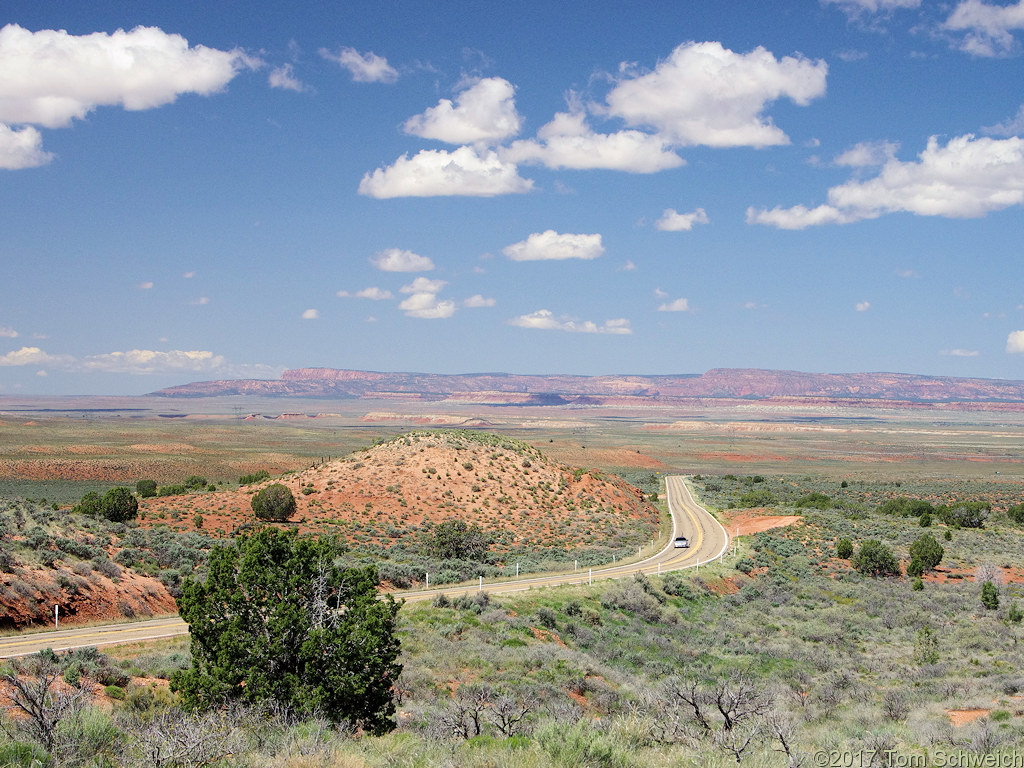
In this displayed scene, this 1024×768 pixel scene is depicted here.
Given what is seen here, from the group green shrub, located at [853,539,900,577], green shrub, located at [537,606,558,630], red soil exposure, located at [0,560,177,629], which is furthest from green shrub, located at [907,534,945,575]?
red soil exposure, located at [0,560,177,629]

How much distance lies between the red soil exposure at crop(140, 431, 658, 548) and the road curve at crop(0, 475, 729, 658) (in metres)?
3.85

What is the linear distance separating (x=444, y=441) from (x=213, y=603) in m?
51.9

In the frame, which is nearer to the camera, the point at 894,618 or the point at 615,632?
the point at 615,632

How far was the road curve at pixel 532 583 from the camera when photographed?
66.2ft

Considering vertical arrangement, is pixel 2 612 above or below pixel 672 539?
above

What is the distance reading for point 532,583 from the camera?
32.4 m

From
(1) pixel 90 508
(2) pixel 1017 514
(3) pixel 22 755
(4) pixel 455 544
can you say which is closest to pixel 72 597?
(3) pixel 22 755

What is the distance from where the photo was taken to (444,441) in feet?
212

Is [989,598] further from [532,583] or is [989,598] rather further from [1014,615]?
[532,583]

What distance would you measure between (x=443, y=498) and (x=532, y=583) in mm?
23046

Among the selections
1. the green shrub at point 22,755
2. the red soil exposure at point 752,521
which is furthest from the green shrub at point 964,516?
the green shrub at point 22,755

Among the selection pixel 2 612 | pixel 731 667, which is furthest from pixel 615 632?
pixel 2 612

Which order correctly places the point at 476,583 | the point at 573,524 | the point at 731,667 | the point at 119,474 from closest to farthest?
the point at 731,667
the point at 476,583
the point at 573,524
the point at 119,474

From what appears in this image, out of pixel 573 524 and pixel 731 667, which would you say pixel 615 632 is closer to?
pixel 731 667
